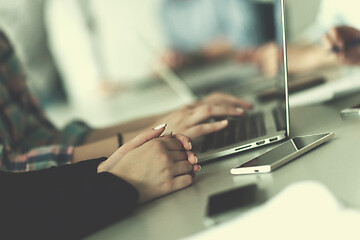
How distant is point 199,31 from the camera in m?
4.10

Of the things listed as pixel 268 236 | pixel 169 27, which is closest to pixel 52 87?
pixel 169 27

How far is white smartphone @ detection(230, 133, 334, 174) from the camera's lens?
56 centimetres

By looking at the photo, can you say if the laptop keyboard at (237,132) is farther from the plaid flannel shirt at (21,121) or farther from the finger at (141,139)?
the plaid flannel shirt at (21,121)

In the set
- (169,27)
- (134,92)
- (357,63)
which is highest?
(169,27)

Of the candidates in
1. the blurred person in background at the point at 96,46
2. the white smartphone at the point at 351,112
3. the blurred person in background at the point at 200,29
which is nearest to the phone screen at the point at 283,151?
the white smartphone at the point at 351,112

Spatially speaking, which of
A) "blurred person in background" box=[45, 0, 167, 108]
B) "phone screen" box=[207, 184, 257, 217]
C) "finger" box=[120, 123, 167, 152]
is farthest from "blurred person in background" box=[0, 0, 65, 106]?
"phone screen" box=[207, 184, 257, 217]

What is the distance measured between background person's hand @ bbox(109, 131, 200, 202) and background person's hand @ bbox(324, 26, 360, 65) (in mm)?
493

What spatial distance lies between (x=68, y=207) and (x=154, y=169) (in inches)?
4.7

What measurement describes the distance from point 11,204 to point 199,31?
3704 millimetres

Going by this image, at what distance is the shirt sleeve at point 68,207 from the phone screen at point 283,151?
→ 0.56 feet

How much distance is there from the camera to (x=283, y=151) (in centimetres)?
59

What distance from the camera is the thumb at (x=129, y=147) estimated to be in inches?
23.3

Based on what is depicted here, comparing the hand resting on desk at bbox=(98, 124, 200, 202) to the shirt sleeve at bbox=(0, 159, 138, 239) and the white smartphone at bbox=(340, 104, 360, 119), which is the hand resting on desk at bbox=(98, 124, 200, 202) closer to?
the shirt sleeve at bbox=(0, 159, 138, 239)

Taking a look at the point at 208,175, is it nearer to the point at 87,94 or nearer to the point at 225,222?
the point at 225,222
